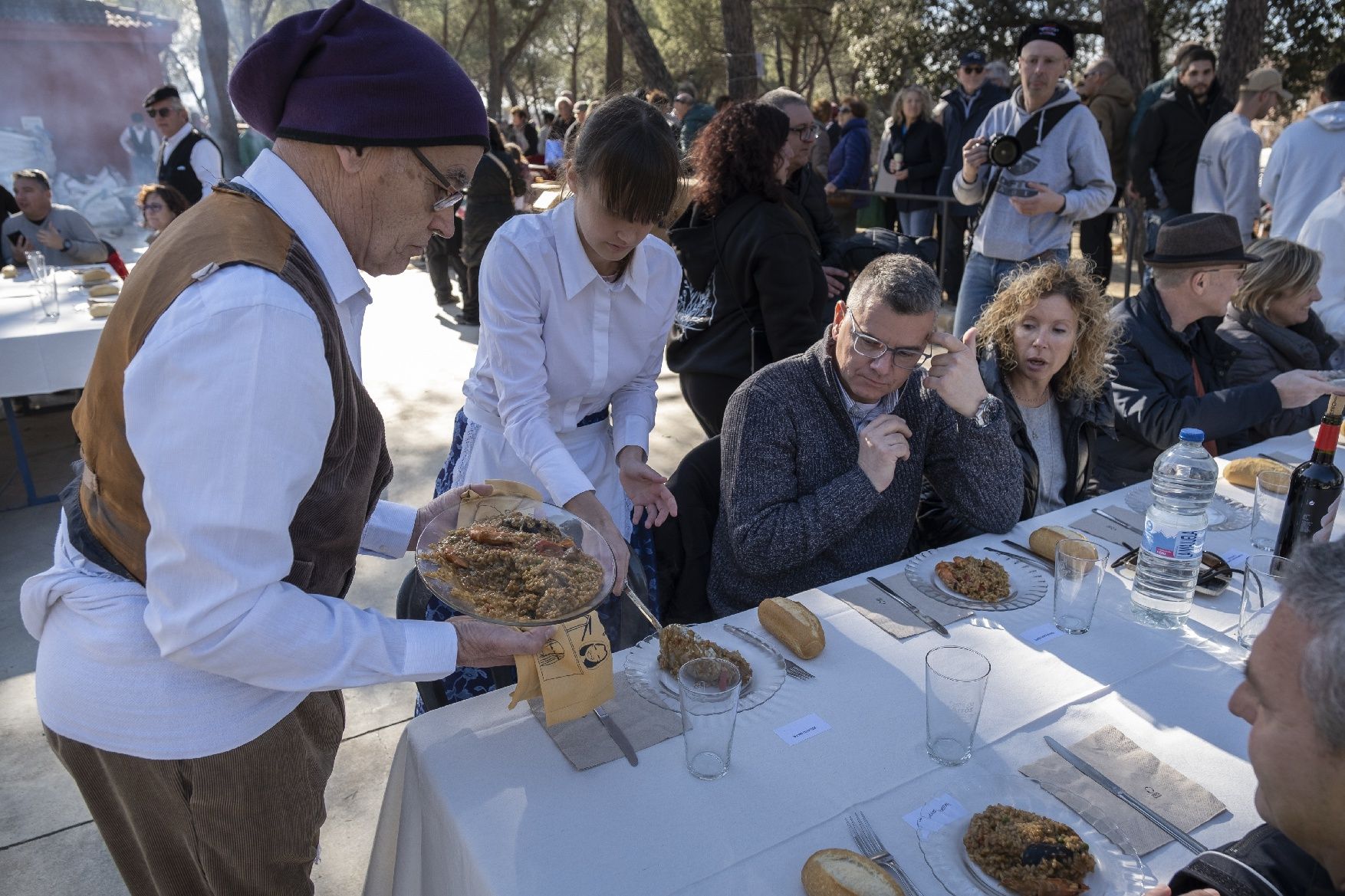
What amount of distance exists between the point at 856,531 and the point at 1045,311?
0.95 m

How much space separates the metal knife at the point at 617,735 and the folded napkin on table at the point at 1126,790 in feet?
1.93

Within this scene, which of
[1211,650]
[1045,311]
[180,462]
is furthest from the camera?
[1045,311]

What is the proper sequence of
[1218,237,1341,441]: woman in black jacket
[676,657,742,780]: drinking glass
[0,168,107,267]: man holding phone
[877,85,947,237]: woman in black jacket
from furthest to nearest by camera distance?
1. [877,85,947,237]: woman in black jacket
2. [0,168,107,267]: man holding phone
3. [1218,237,1341,441]: woman in black jacket
4. [676,657,742,780]: drinking glass

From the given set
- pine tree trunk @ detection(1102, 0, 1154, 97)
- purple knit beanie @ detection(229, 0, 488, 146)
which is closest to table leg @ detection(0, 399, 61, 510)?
purple knit beanie @ detection(229, 0, 488, 146)

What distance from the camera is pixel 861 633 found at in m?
1.72

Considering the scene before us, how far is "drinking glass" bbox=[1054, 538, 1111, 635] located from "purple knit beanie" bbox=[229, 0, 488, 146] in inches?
52.9

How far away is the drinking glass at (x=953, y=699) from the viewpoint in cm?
132

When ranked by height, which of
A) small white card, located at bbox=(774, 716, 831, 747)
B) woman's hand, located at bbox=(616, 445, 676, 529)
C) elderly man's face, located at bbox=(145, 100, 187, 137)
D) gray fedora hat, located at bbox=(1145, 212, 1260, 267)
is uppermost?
elderly man's face, located at bbox=(145, 100, 187, 137)

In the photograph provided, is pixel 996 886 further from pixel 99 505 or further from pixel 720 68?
pixel 720 68

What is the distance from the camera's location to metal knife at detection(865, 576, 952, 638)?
5.71 ft

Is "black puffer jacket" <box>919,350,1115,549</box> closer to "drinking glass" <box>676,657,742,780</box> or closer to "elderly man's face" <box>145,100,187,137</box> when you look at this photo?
"drinking glass" <box>676,657,742,780</box>

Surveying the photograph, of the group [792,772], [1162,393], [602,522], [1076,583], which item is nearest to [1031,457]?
[1162,393]

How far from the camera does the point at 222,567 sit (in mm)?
988

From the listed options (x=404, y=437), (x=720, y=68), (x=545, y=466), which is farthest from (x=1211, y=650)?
(x=720, y=68)
